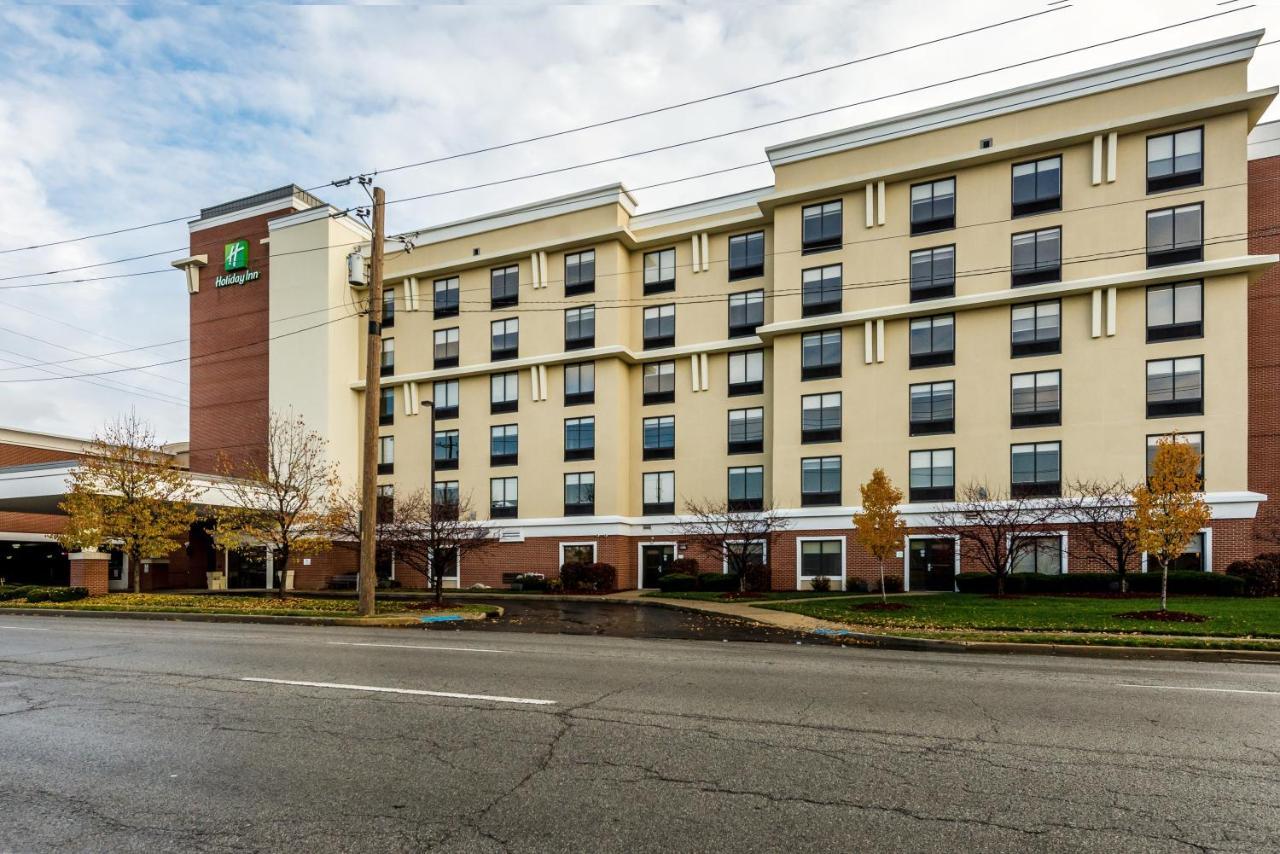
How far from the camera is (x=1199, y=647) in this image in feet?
43.5

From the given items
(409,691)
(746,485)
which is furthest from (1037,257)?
(409,691)

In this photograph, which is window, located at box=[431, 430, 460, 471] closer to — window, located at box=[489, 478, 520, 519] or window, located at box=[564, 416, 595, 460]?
window, located at box=[489, 478, 520, 519]

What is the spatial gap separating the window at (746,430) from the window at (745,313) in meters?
3.66

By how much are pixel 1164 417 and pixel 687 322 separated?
19700 millimetres

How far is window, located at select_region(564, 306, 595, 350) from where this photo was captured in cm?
3822

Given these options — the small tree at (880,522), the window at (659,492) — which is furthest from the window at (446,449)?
the small tree at (880,522)

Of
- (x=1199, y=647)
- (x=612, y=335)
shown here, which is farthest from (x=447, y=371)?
(x=1199, y=647)

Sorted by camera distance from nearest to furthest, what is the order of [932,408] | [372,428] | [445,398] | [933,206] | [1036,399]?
[372,428]
[1036,399]
[932,408]
[933,206]
[445,398]

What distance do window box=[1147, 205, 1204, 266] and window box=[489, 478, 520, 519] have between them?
28.8 meters

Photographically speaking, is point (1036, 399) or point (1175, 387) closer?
point (1175, 387)

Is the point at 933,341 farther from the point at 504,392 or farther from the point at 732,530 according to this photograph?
the point at 504,392

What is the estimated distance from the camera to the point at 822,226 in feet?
111

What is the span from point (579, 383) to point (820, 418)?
12.0 m

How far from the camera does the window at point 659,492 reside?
3728 centimetres
